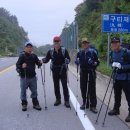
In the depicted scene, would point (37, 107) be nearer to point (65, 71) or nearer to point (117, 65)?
point (65, 71)

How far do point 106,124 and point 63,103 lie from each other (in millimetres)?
3221

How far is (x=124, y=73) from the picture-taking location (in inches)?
403

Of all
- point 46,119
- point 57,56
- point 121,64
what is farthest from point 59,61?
point 121,64

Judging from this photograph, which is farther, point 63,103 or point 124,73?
point 63,103

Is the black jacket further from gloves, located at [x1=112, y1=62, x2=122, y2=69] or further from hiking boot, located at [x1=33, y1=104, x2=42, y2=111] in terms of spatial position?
gloves, located at [x1=112, y1=62, x2=122, y2=69]

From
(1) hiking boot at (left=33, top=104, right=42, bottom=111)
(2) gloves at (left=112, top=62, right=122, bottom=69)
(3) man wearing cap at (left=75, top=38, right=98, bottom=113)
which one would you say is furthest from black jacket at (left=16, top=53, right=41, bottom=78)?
(2) gloves at (left=112, top=62, right=122, bottom=69)

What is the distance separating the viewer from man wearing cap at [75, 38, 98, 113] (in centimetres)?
1132

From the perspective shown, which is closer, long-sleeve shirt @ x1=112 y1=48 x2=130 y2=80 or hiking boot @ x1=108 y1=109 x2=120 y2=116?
long-sleeve shirt @ x1=112 y1=48 x2=130 y2=80

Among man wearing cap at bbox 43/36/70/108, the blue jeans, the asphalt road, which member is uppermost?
man wearing cap at bbox 43/36/70/108

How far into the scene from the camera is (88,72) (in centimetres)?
1152

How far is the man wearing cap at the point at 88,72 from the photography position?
1132cm

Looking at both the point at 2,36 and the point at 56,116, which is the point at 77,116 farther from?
the point at 2,36

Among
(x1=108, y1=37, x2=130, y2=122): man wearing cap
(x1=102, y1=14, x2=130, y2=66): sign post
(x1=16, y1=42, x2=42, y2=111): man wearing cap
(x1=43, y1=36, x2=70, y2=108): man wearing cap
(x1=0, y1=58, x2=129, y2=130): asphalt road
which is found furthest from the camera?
(x1=102, y1=14, x2=130, y2=66): sign post

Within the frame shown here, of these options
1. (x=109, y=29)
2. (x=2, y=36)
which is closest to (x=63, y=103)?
(x=109, y=29)
